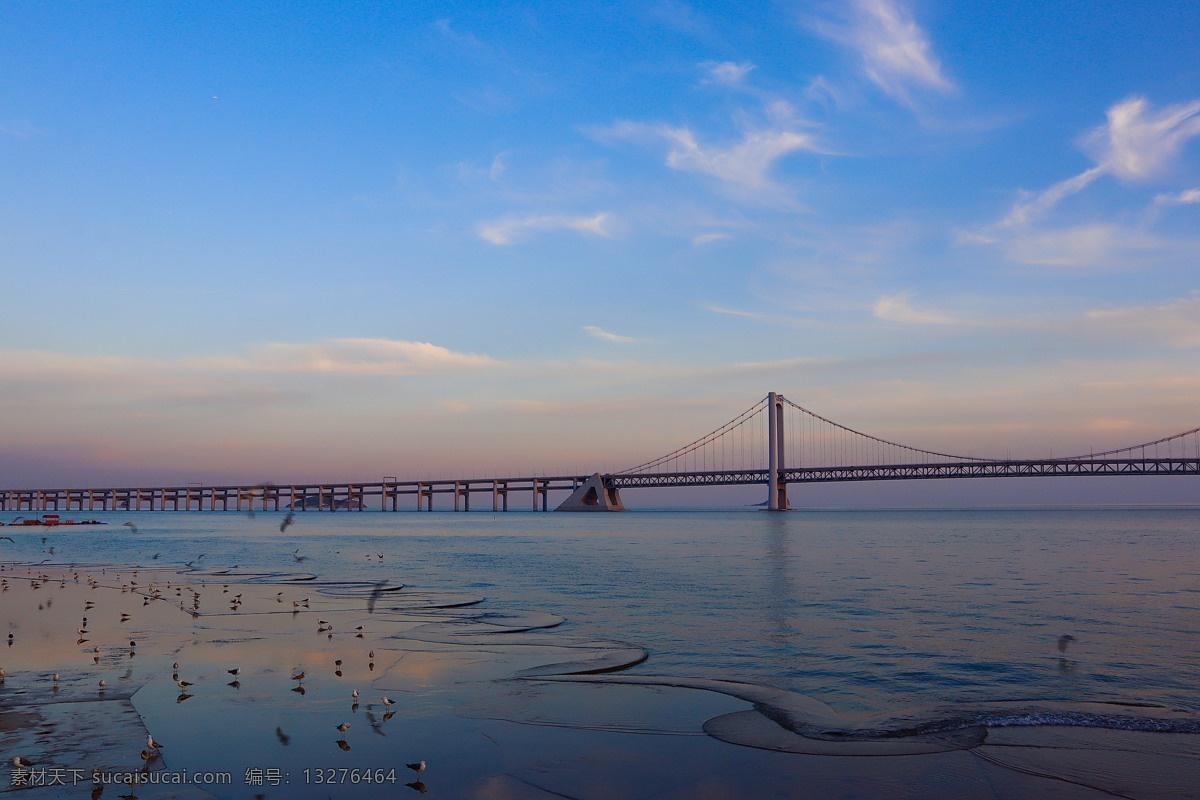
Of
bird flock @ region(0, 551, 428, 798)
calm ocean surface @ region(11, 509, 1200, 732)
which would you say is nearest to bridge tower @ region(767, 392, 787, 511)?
calm ocean surface @ region(11, 509, 1200, 732)

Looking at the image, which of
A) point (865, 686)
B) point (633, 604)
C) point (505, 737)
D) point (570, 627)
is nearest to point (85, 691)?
point (505, 737)

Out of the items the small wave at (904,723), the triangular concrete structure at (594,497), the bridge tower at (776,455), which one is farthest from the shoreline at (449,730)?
the triangular concrete structure at (594,497)

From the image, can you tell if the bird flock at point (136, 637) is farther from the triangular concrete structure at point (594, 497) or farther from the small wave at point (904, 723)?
the triangular concrete structure at point (594, 497)

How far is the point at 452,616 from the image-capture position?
17297 millimetres

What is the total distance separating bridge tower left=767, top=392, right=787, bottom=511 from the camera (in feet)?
347

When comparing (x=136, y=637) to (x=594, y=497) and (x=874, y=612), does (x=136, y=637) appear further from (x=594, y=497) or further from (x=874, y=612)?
(x=594, y=497)

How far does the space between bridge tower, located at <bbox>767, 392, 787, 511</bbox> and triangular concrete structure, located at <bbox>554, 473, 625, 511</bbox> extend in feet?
99.0

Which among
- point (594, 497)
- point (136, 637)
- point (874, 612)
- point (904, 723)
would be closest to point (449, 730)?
point (904, 723)

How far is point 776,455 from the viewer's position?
4235 inches

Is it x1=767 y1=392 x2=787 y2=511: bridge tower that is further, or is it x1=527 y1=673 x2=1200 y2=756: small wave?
x1=767 y1=392 x2=787 y2=511: bridge tower

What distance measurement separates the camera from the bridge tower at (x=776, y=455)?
105812 mm

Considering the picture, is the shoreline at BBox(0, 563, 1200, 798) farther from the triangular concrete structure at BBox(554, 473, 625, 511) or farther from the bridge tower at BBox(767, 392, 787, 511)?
the triangular concrete structure at BBox(554, 473, 625, 511)

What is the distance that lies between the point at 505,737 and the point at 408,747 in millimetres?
936

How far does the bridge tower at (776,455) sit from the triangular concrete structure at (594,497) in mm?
30171
